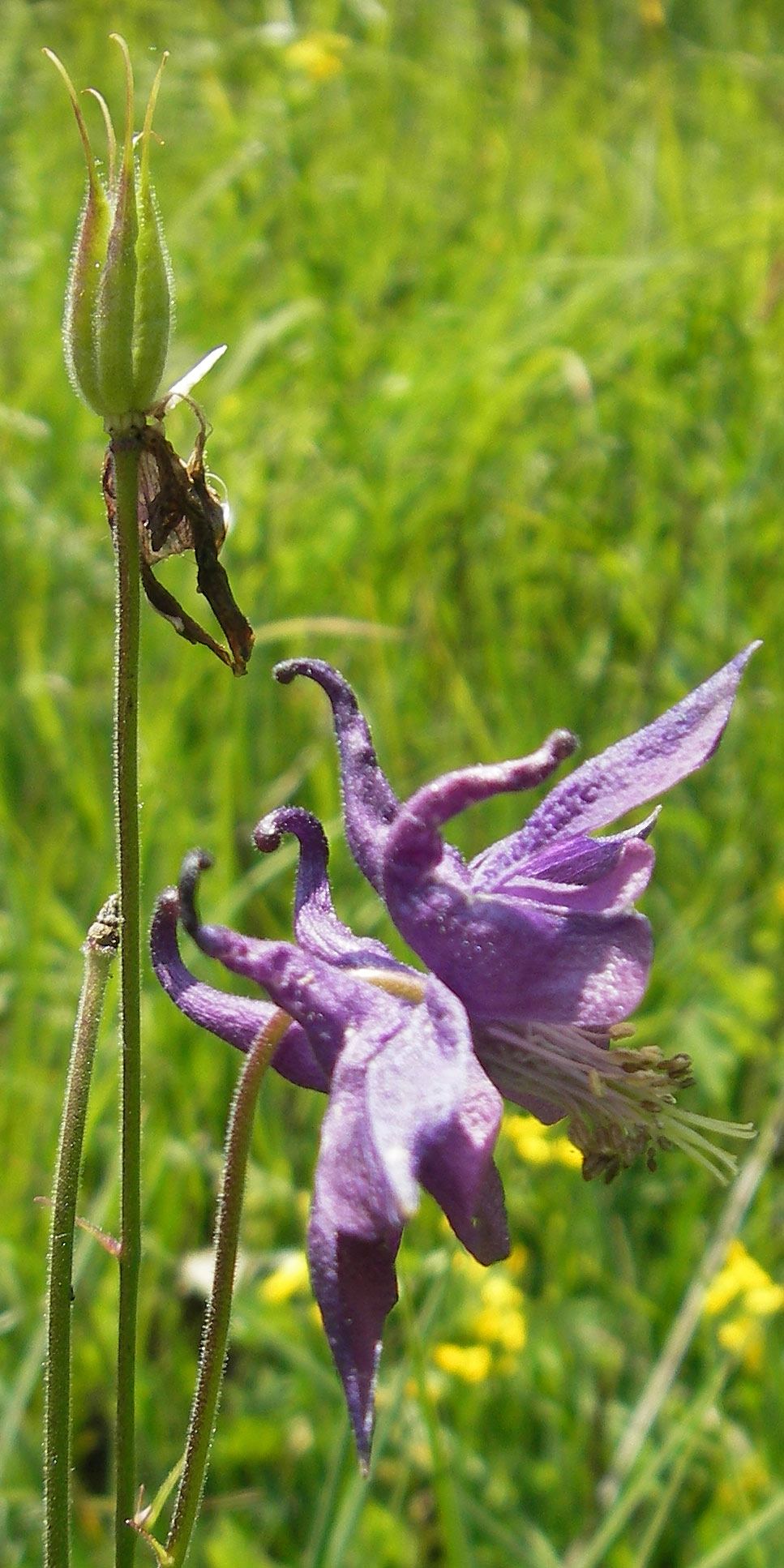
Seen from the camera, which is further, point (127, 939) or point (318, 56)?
point (318, 56)

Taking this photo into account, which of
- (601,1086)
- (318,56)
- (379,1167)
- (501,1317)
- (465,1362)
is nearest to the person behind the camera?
(379,1167)

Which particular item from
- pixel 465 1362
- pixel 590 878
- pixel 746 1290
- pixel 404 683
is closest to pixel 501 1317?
pixel 465 1362

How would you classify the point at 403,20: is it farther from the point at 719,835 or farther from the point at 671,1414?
the point at 671,1414

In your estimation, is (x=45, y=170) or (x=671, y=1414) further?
(x=45, y=170)

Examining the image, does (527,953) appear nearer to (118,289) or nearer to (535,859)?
(535,859)

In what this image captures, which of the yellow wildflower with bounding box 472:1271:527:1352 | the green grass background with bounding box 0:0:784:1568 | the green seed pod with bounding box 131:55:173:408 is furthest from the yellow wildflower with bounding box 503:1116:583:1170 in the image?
the green seed pod with bounding box 131:55:173:408

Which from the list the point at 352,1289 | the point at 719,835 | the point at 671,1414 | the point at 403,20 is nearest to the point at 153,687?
the point at 719,835
